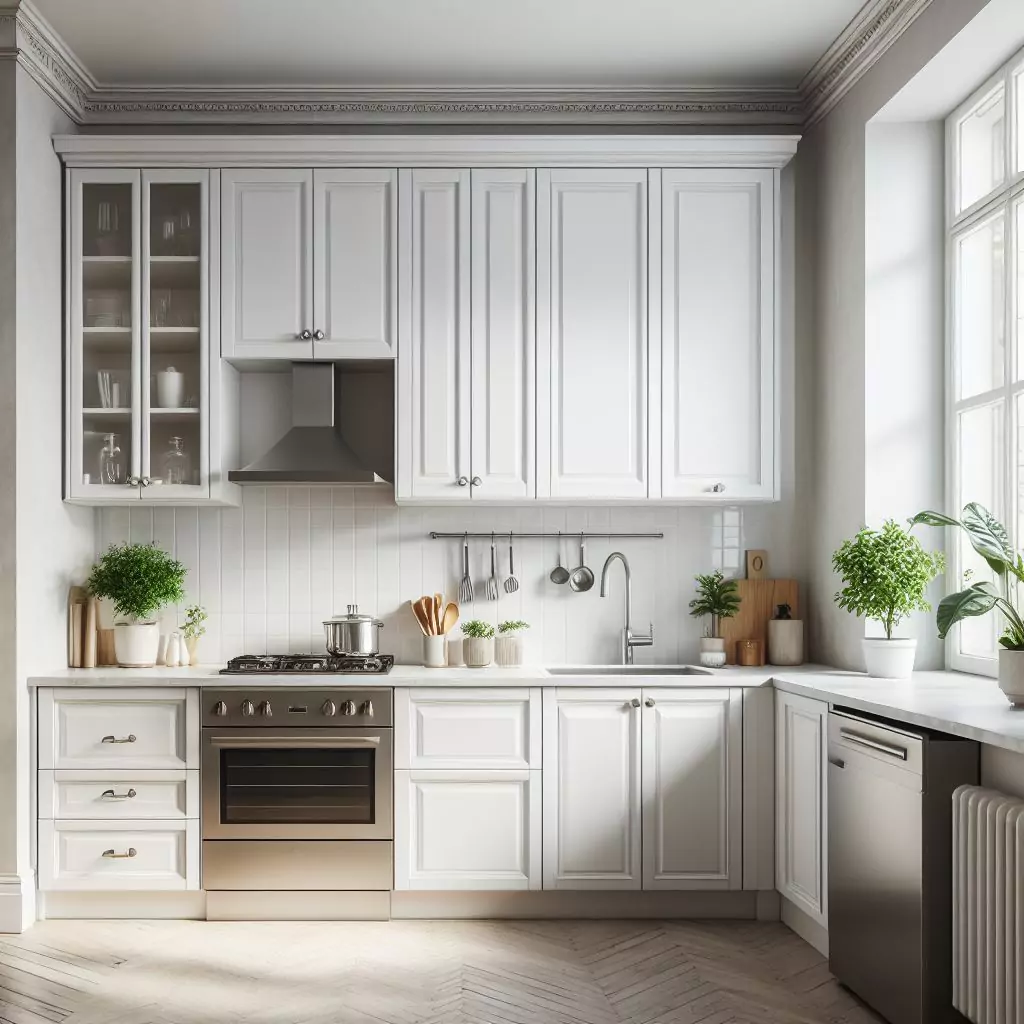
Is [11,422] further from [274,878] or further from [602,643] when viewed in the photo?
[602,643]

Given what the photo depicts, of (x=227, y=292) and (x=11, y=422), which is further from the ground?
(x=227, y=292)

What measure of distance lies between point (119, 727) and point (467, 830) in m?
1.26

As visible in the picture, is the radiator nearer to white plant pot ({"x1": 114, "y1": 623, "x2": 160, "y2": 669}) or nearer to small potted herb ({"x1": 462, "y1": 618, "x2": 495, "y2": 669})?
small potted herb ({"x1": 462, "y1": 618, "x2": 495, "y2": 669})

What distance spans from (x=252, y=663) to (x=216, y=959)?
988 mm

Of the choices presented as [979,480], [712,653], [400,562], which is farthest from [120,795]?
[979,480]

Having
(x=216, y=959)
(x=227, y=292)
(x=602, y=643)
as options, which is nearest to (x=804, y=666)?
(x=602, y=643)

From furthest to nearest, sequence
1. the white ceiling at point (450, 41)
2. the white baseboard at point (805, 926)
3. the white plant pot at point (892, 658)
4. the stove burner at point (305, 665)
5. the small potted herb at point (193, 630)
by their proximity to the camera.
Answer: the small potted herb at point (193, 630) < the stove burner at point (305, 665) < the white ceiling at point (450, 41) < the white plant pot at point (892, 658) < the white baseboard at point (805, 926)

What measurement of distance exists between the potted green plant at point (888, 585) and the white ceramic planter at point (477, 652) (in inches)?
51.8

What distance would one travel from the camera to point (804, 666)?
393 centimetres

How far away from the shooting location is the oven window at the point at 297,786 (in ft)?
11.6

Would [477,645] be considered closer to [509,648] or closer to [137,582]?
[509,648]

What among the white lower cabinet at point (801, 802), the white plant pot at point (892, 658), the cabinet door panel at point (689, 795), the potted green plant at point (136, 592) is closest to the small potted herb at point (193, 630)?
the potted green plant at point (136, 592)

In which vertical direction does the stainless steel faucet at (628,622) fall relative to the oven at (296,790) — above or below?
above

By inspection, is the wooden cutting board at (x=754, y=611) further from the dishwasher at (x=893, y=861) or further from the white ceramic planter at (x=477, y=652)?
the dishwasher at (x=893, y=861)
